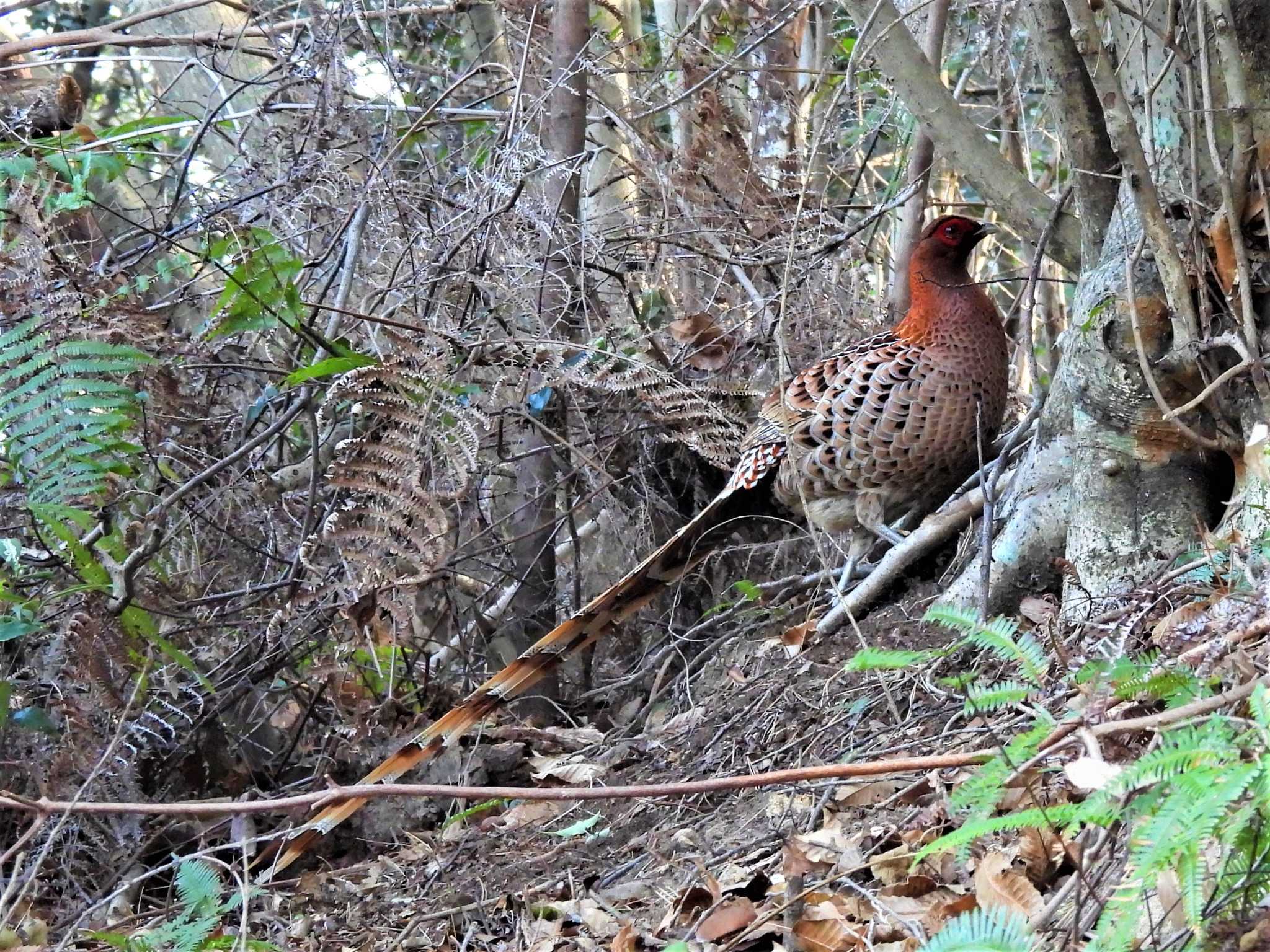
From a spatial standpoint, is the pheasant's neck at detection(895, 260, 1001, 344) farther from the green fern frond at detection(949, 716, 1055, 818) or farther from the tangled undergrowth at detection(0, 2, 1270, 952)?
the green fern frond at detection(949, 716, 1055, 818)

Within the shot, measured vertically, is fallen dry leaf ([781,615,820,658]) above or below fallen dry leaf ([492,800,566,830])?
above

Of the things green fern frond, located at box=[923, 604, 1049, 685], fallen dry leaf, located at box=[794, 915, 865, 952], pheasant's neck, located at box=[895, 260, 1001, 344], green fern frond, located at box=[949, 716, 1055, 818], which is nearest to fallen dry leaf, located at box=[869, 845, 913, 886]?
fallen dry leaf, located at box=[794, 915, 865, 952]

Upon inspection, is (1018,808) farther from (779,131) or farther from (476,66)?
(779,131)

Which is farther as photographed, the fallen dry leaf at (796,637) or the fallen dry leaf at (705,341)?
the fallen dry leaf at (705,341)

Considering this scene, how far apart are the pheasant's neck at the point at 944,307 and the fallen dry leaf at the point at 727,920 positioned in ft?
7.60

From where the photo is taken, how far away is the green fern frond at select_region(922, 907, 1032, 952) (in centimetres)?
163

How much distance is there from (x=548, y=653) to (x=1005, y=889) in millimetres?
2000

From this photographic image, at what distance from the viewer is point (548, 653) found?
12.8 feet

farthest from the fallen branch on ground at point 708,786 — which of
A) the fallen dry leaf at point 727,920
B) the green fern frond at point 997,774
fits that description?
the fallen dry leaf at point 727,920

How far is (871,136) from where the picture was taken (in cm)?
563

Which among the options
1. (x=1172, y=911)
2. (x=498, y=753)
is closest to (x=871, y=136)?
(x=498, y=753)

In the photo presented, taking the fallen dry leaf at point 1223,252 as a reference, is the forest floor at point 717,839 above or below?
below

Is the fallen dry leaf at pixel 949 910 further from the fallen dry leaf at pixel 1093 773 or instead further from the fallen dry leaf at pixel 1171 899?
the fallen dry leaf at pixel 1093 773

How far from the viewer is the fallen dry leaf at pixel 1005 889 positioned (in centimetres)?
207
